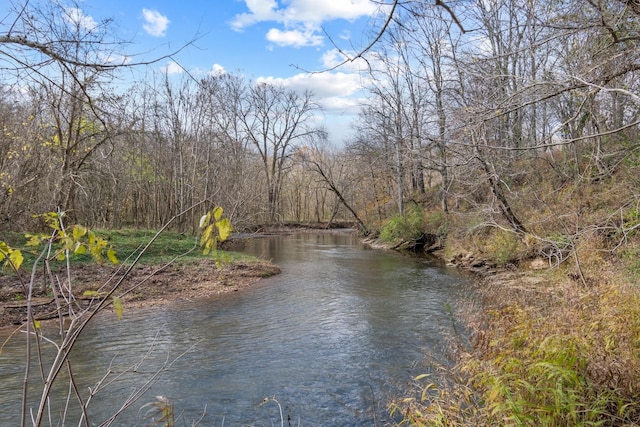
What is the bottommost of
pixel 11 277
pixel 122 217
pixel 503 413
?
pixel 503 413

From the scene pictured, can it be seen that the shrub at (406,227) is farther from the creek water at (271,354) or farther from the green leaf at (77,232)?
the green leaf at (77,232)

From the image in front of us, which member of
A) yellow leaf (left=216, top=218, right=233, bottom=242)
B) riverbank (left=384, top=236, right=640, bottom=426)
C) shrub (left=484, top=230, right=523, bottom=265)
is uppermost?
yellow leaf (left=216, top=218, right=233, bottom=242)

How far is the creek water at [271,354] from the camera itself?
505cm

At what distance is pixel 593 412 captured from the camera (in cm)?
317

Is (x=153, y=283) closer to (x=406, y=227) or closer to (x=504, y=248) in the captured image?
(x=504, y=248)

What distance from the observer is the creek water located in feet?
16.6

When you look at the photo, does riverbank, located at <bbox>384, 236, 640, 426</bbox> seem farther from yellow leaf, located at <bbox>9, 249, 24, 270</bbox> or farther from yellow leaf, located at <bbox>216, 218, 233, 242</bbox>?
yellow leaf, located at <bbox>9, 249, 24, 270</bbox>

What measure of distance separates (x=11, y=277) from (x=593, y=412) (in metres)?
11.8

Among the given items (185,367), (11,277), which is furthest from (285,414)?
(11,277)

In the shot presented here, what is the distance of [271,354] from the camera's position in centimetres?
686

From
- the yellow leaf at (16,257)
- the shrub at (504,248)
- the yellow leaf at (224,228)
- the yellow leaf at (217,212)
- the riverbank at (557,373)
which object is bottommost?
the riverbank at (557,373)

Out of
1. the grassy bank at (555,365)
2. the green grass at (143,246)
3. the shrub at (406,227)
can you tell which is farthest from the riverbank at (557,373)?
the shrub at (406,227)

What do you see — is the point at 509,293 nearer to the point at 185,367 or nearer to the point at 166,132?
the point at 185,367

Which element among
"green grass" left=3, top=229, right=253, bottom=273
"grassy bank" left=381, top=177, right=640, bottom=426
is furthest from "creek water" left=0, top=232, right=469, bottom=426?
"green grass" left=3, top=229, right=253, bottom=273
